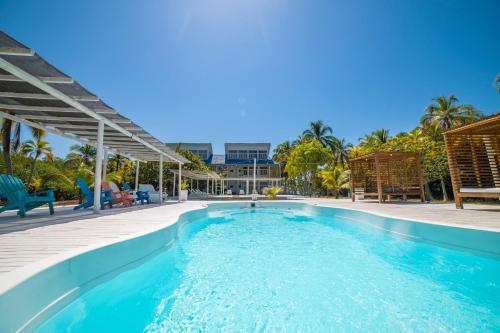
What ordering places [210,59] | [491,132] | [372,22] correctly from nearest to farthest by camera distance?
[491,132], [372,22], [210,59]

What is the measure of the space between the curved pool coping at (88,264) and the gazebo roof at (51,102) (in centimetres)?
353

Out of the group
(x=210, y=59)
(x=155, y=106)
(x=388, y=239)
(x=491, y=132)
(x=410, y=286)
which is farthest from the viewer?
(x=155, y=106)

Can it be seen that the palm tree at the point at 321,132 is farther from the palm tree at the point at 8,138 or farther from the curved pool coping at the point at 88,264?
the palm tree at the point at 8,138

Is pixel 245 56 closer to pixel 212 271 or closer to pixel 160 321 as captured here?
pixel 212 271

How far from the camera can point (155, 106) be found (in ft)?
61.0

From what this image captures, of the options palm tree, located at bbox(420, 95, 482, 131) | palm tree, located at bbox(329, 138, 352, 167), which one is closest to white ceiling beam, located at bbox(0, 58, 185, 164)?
palm tree, located at bbox(420, 95, 482, 131)

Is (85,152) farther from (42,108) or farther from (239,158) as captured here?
(42,108)

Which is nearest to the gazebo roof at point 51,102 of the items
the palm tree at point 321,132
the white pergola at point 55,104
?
the white pergola at point 55,104

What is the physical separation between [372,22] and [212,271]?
49.3 feet

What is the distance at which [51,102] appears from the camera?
5.66m

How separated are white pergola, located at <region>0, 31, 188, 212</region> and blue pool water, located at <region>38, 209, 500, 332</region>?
13.0 feet

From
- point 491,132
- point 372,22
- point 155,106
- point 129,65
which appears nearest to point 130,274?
point 491,132

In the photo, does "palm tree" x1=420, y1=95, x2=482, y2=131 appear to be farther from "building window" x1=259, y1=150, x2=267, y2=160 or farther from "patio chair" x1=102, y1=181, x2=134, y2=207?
"patio chair" x1=102, y1=181, x2=134, y2=207

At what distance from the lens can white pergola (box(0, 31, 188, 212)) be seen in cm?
383
